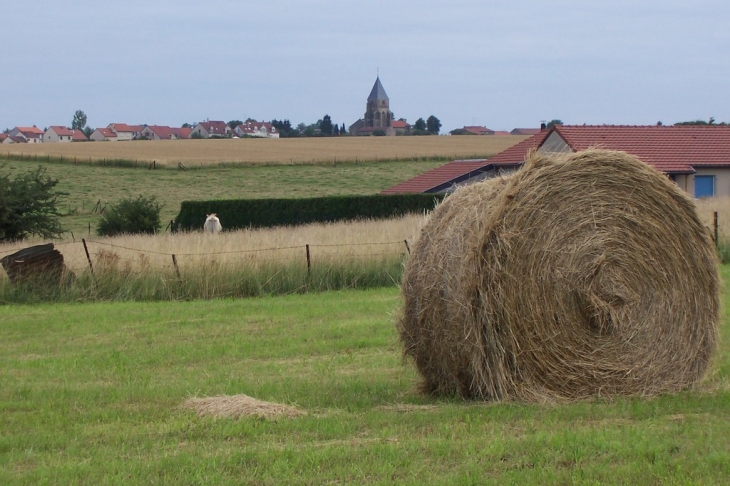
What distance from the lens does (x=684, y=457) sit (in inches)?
230

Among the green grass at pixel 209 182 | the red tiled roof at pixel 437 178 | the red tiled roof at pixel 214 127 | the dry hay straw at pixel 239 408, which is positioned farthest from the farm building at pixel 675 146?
the red tiled roof at pixel 214 127

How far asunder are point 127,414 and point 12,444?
44.1 inches

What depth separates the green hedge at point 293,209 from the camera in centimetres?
3506

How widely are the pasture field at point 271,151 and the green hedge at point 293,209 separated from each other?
95.0ft

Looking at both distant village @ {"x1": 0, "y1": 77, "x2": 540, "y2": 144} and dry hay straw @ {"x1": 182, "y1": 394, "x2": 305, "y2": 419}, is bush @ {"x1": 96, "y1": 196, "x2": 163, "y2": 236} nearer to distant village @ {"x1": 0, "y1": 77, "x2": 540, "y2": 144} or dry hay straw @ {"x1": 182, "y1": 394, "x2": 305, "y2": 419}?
dry hay straw @ {"x1": 182, "y1": 394, "x2": 305, "y2": 419}

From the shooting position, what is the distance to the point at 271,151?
7800cm

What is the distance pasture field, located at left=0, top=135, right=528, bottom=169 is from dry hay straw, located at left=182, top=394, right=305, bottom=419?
191 ft

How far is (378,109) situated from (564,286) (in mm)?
170304

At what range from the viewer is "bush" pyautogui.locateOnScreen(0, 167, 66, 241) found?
2622 cm

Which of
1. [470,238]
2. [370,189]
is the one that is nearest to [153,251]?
[470,238]

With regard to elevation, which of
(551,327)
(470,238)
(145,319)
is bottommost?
(145,319)

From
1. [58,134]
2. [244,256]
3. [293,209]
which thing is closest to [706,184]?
[293,209]

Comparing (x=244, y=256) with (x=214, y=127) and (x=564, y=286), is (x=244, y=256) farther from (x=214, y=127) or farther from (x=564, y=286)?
(x=214, y=127)

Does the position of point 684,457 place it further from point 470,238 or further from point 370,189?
point 370,189
